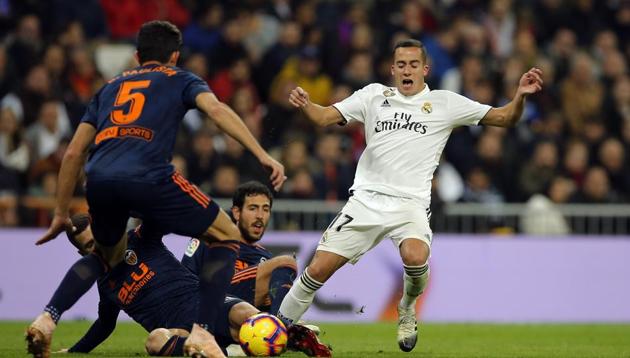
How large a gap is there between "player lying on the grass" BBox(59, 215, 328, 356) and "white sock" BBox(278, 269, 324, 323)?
0.44 meters

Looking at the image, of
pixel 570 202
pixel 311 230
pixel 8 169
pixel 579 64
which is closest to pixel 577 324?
pixel 570 202

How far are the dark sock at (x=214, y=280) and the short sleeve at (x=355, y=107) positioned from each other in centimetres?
245

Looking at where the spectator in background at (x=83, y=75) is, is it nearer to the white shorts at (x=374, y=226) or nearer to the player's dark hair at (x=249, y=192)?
the player's dark hair at (x=249, y=192)

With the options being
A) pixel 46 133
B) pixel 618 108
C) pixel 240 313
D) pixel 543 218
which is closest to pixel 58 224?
pixel 240 313

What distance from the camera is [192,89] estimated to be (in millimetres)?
7957

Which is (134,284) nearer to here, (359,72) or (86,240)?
(86,240)

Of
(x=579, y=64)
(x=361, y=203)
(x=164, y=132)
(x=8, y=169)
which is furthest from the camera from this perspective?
(x=579, y=64)

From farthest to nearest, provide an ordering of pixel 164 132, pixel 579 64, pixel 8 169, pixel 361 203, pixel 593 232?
pixel 579 64, pixel 593 232, pixel 8 169, pixel 361 203, pixel 164 132

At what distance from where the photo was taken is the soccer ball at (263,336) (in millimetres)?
8719

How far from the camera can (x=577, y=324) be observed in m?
15.4

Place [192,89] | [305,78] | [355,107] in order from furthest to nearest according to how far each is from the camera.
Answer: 1. [305,78]
2. [355,107]
3. [192,89]

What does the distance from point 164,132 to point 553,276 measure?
905 cm

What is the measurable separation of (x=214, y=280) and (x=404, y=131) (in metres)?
2.73

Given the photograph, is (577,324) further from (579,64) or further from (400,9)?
(400,9)
